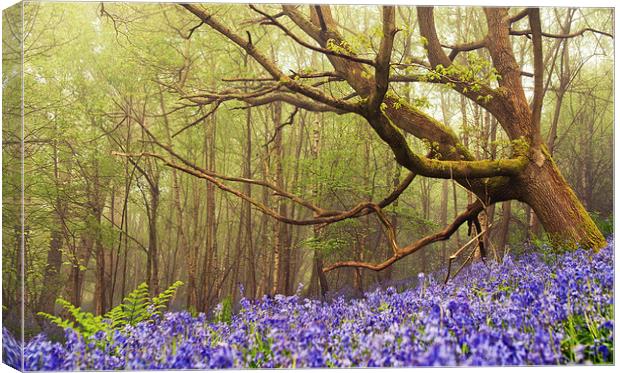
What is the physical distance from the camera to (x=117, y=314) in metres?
4.16

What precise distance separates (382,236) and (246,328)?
175 centimetres

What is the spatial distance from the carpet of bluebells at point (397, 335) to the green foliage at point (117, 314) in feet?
0.56

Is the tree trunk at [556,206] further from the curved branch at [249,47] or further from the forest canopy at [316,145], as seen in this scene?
the curved branch at [249,47]


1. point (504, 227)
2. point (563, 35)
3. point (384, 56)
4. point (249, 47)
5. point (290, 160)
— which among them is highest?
point (563, 35)

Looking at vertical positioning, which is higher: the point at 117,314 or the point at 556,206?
the point at 556,206

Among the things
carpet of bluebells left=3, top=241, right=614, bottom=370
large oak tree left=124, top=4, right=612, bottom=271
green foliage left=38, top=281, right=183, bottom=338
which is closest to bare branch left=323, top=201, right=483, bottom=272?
large oak tree left=124, top=4, right=612, bottom=271

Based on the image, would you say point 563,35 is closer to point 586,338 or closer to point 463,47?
point 463,47

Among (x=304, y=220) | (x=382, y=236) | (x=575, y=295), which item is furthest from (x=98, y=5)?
(x=575, y=295)

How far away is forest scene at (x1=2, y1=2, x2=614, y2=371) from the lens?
410cm

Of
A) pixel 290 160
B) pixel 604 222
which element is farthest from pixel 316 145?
pixel 604 222

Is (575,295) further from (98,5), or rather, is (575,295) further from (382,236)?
(98,5)

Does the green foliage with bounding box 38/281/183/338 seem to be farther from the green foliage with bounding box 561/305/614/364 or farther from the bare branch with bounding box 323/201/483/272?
the green foliage with bounding box 561/305/614/364

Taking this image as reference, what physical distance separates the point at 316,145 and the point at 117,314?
242 centimetres

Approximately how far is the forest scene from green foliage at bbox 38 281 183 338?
0.03 m
